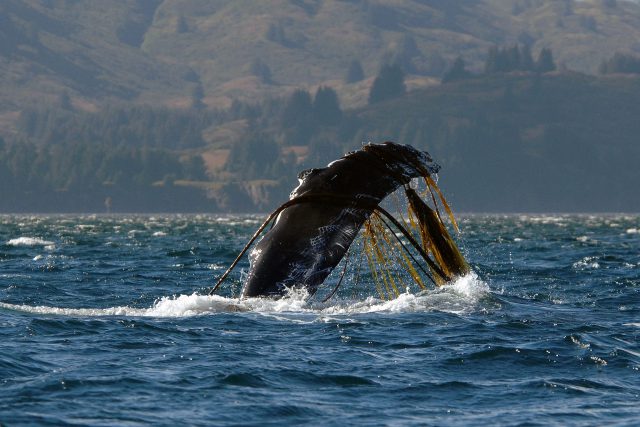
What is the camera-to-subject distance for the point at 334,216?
18.5 metres

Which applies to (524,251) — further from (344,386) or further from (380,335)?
(344,386)

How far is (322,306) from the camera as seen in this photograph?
23.3m

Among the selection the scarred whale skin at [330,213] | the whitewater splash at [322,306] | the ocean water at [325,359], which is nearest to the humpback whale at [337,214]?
the scarred whale skin at [330,213]

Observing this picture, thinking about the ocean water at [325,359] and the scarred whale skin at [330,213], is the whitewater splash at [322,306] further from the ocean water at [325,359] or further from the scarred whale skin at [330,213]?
the scarred whale skin at [330,213]

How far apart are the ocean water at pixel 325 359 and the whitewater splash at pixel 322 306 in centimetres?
5

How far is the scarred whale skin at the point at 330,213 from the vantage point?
18406 mm

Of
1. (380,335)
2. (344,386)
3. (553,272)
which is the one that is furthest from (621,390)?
(553,272)

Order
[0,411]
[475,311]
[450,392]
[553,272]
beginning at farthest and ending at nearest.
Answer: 1. [553,272]
2. [475,311]
3. [450,392]
4. [0,411]

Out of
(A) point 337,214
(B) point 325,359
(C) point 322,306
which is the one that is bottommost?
(B) point 325,359

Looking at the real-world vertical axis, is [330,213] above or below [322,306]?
above

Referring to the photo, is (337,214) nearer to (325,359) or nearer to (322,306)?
(325,359)

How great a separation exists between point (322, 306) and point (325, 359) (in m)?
Answer: 5.78

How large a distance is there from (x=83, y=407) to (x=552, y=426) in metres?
5.51

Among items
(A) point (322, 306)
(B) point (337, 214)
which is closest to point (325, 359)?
(B) point (337, 214)
